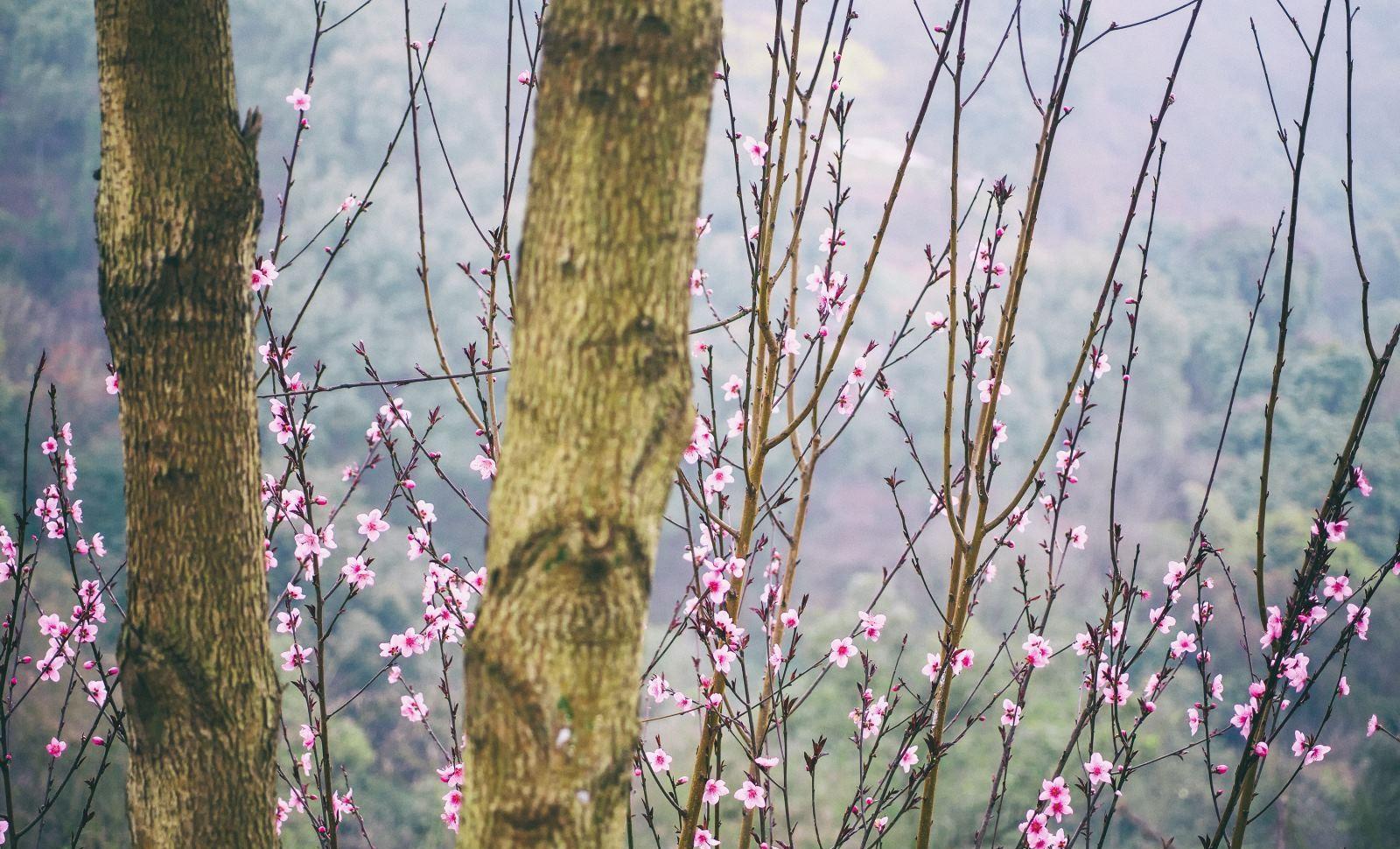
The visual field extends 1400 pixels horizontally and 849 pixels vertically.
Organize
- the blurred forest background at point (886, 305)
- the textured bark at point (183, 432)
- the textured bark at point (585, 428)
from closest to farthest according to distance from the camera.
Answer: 1. the textured bark at point (585, 428)
2. the textured bark at point (183, 432)
3. the blurred forest background at point (886, 305)

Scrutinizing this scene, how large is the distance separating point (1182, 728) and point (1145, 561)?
325 centimetres

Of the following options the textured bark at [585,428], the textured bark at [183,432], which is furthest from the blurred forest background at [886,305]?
the textured bark at [585,428]

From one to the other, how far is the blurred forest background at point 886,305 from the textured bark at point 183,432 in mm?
5696

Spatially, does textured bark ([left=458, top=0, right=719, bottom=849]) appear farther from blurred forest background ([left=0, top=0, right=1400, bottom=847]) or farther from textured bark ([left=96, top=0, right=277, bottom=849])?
blurred forest background ([left=0, top=0, right=1400, bottom=847])

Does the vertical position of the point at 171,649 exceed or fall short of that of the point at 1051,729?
it falls short

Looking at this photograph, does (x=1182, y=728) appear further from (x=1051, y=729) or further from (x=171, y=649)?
(x=171, y=649)

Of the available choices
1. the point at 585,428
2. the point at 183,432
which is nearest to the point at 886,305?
the point at 183,432

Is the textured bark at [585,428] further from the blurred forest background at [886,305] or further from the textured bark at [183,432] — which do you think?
the blurred forest background at [886,305]

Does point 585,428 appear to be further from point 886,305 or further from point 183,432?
point 886,305

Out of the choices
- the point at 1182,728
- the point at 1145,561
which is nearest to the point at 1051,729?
the point at 1182,728

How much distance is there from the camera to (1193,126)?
20469 millimetres

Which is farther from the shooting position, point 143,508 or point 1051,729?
point 1051,729

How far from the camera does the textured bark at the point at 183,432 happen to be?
1.04m

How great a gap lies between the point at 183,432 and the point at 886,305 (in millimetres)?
13924
